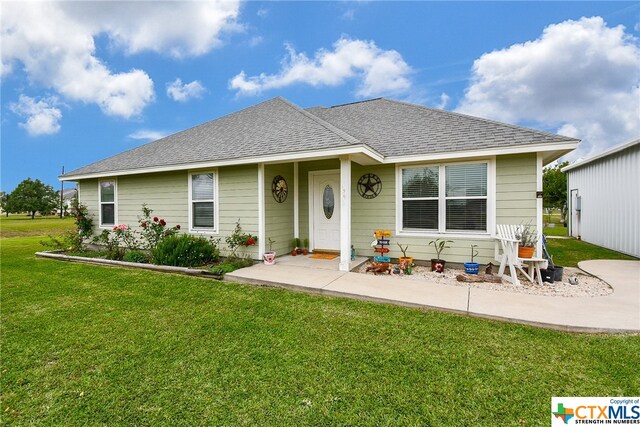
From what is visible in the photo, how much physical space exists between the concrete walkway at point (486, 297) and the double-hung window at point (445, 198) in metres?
A: 1.72

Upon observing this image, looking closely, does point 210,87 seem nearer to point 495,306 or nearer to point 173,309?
point 173,309

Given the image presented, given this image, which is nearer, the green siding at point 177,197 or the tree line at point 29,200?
the green siding at point 177,197

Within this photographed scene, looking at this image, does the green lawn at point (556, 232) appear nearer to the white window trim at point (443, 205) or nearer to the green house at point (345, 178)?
the green house at point (345, 178)

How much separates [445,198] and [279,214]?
3869mm

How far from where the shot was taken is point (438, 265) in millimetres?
5871

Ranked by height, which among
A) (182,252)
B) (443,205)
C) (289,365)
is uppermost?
(443,205)

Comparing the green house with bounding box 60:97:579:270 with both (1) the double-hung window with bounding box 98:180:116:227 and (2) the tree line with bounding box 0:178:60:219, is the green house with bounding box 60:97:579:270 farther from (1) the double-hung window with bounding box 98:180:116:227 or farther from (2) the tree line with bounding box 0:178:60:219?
(2) the tree line with bounding box 0:178:60:219

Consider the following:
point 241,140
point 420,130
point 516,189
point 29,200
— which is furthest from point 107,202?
point 29,200

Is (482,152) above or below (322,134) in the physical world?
below

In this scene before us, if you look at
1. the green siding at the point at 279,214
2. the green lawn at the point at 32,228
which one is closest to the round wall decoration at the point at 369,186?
the green siding at the point at 279,214

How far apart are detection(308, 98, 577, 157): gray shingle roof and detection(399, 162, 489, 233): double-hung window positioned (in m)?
0.45

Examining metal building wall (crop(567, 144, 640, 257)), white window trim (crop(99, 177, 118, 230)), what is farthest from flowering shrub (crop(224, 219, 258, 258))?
metal building wall (crop(567, 144, 640, 257))

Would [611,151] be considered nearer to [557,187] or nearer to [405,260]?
[405,260]

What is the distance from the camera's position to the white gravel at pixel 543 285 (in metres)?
4.57
